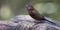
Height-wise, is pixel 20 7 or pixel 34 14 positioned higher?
pixel 20 7

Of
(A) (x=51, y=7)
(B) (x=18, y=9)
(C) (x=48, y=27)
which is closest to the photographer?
(C) (x=48, y=27)

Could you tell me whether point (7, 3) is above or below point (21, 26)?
above

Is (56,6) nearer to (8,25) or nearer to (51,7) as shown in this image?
(51,7)

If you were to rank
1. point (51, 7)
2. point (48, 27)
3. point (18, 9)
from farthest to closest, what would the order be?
point (18, 9), point (51, 7), point (48, 27)

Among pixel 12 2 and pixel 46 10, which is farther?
pixel 12 2

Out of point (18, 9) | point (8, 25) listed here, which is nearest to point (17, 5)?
point (18, 9)

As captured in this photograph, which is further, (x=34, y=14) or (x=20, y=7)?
(x=20, y=7)

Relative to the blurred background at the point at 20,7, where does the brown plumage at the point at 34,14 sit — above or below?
below

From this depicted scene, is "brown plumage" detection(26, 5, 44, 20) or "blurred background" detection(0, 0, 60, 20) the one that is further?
"blurred background" detection(0, 0, 60, 20)

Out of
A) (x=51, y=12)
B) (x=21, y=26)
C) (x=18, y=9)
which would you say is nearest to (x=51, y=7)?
(x=51, y=12)

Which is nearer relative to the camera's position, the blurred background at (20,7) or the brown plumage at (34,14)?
the brown plumage at (34,14)

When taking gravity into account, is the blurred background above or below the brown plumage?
above
